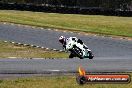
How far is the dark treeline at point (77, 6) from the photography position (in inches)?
2018

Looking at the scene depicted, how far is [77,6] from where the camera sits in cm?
6394

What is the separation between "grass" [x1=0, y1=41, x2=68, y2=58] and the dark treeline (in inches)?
1032

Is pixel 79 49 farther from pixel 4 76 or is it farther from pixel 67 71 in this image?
pixel 4 76

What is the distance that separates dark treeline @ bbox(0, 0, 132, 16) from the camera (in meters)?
51.2

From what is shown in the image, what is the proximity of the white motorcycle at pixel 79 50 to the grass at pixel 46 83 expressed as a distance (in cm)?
608

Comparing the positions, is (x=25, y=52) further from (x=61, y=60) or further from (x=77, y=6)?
(x=77, y=6)

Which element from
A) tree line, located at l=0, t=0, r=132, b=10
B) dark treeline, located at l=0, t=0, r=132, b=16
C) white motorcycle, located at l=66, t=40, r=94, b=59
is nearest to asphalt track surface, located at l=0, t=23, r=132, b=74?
white motorcycle, located at l=66, t=40, r=94, b=59

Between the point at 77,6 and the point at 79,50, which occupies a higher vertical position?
the point at 79,50

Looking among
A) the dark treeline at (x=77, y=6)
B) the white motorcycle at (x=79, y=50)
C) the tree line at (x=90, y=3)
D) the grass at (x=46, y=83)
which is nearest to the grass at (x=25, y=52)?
the white motorcycle at (x=79, y=50)

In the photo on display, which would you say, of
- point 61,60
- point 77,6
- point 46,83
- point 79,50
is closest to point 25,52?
point 79,50

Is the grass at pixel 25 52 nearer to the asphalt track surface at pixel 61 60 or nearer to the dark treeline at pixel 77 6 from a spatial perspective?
the asphalt track surface at pixel 61 60


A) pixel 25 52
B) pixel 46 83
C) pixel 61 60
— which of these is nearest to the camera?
pixel 46 83

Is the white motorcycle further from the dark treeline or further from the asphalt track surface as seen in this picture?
the dark treeline

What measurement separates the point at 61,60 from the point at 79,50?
2.59 meters
